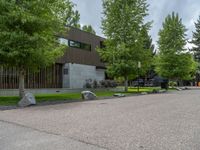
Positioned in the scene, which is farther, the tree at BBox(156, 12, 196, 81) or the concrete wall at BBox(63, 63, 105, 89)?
the tree at BBox(156, 12, 196, 81)

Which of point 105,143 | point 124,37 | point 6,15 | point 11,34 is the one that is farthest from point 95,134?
point 124,37

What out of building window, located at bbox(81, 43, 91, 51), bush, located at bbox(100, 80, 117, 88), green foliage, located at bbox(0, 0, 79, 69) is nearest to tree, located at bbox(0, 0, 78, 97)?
green foliage, located at bbox(0, 0, 79, 69)

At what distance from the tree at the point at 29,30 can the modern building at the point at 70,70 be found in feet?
26.0

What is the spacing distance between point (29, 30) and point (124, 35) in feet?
42.8

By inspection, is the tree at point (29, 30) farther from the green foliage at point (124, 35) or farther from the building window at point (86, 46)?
the building window at point (86, 46)

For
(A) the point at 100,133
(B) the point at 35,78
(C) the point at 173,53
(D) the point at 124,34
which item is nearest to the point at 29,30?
(A) the point at 100,133

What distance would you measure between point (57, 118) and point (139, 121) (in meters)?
2.59

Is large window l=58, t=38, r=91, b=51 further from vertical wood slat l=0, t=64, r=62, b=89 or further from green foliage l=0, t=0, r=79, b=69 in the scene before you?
green foliage l=0, t=0, r=79, b=69

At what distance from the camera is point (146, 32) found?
2755 cm

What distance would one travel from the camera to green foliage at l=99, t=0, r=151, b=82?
86.6 ft

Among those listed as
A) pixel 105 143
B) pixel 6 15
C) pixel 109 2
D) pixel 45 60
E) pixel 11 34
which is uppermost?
pixel 109 2

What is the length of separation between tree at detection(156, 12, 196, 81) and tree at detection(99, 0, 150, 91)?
38.0 feet

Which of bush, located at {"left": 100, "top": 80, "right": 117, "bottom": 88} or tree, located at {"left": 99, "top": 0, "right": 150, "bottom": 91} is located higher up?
tree, located at {"left": 99, "top": 0, "right": 150, "bottom": 91}

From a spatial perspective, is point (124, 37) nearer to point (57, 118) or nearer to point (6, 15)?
point (6, 15)
